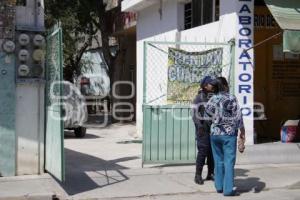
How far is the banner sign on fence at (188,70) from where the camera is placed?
1225 cm

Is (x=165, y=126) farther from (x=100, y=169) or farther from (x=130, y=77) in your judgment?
(x=130, y=77)

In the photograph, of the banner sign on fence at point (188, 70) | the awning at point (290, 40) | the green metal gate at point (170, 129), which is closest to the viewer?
the awning at point (290, 40)

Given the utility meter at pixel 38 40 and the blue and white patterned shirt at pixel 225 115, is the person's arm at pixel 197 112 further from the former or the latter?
the utility meter at pixel 38 40

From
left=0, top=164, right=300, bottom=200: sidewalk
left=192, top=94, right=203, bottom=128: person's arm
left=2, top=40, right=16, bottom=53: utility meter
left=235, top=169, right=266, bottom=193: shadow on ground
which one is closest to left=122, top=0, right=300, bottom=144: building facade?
left=235, top=169, right=266, bottom=193: shadow on ground

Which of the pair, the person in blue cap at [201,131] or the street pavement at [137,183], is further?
the person in blue cap at [201,131]

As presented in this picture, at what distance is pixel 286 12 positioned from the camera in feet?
39.4

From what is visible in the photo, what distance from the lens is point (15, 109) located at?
→ 1040 centimetres

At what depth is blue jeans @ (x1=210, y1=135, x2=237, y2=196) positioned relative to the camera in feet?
30.1

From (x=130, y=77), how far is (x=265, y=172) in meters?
17.6

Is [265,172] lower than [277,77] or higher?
lower

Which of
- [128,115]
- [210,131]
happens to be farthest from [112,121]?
[210,131]

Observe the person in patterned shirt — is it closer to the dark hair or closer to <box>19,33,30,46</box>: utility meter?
the dark hair

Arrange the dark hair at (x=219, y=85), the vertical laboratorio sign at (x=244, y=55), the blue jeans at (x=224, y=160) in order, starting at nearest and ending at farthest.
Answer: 1. the blue jeans at (x=224, y=160)
2. the dark hair at (x=219, y=85)
3. the vertical laboratorio sign at (x=244, y=55)

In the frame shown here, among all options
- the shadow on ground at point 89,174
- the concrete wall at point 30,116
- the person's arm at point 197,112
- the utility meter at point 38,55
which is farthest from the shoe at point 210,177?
the utility meter at point 38,55
